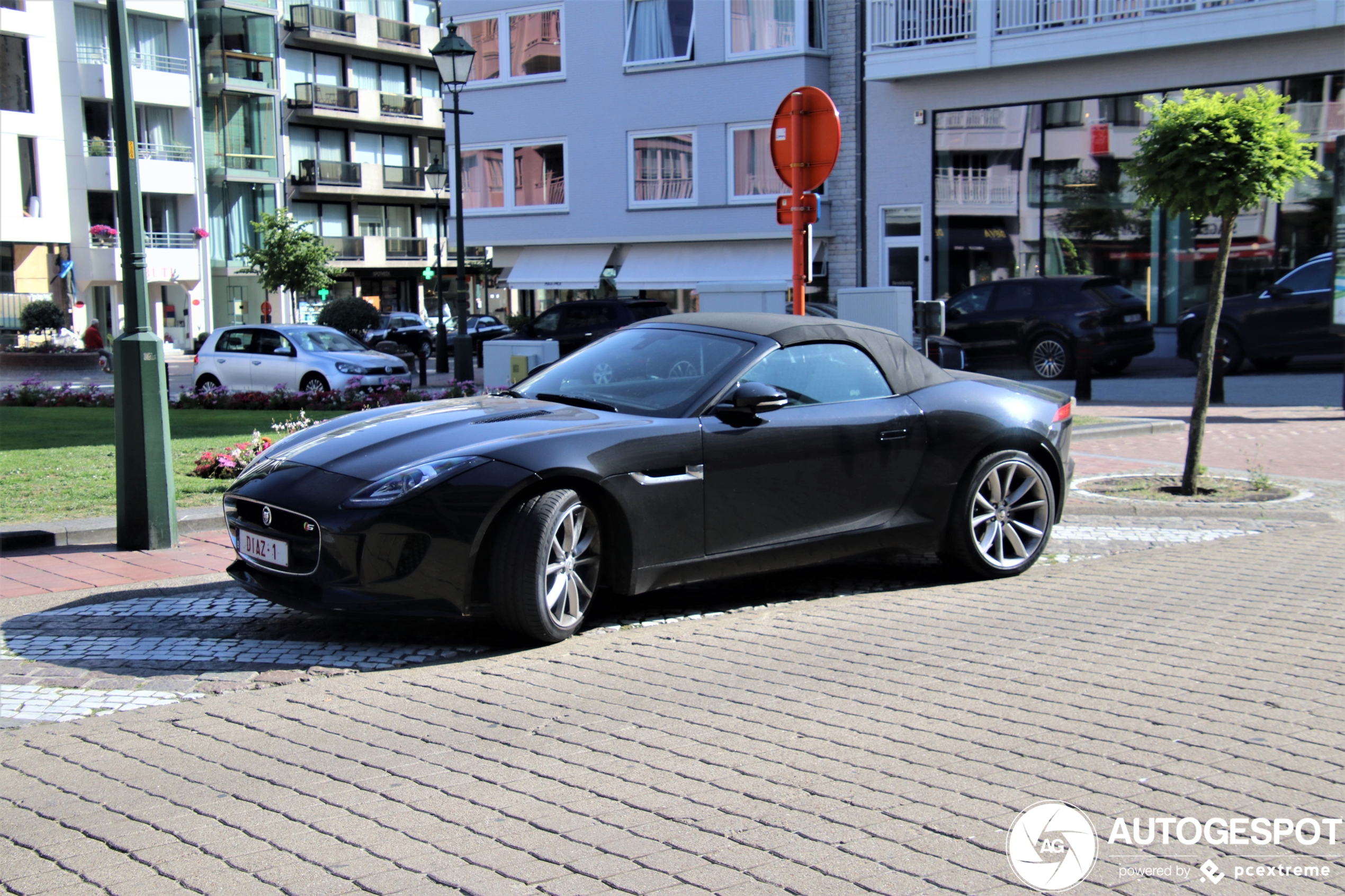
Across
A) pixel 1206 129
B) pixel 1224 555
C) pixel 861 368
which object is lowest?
pixel 1224 555

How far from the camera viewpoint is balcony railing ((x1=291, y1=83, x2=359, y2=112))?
61.8 m

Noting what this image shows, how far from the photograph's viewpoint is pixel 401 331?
142 ft

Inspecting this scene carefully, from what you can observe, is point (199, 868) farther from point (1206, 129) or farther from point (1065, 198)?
point (1065, 198)

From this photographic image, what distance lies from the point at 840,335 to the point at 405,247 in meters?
61.6

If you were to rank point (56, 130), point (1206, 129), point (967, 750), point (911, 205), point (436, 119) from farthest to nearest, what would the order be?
1. point (436, 119)
2. point (56, 130)
3. point (911, 205)
4. point (1206, 129)
5. point (967, 750)

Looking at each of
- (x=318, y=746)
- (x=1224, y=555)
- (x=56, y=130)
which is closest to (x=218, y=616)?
(x=318, y=746)

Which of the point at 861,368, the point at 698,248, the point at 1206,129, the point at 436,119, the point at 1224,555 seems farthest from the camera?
the point at 436,119

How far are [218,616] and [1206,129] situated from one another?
7.75 meters

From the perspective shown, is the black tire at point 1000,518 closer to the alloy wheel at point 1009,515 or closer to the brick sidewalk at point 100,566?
the alloy wheel at point 1009,515

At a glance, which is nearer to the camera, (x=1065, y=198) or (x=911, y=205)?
(x=1065, y=198)

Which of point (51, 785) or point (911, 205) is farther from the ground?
point (911, 205)

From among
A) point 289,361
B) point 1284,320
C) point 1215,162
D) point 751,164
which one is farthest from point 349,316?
point 1215,162

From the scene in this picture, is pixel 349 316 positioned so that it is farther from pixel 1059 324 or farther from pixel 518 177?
pixel 1059 324

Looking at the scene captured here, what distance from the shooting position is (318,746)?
4398mm
